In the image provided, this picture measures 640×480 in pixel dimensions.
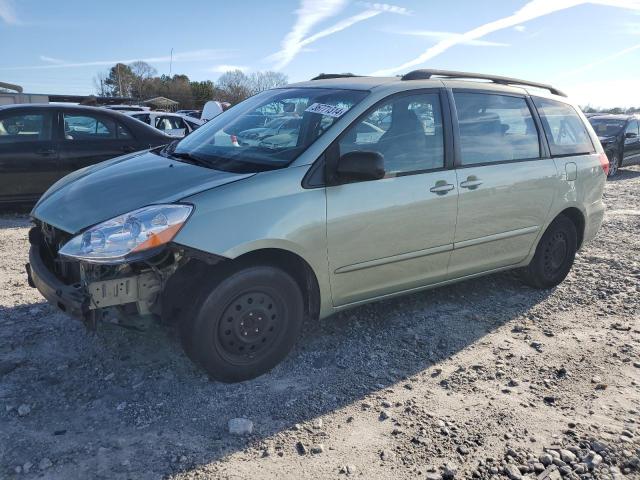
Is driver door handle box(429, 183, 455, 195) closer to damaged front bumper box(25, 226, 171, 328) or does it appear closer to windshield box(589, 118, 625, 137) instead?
damaged front bumper box(25, 226, 171, 328)

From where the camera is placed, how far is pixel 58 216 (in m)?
3.22

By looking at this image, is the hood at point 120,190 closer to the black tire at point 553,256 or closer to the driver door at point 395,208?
the driver door at point 395,208

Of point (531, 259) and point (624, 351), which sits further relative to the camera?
point (531, 259)

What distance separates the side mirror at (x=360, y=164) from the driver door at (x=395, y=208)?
0.35 feet

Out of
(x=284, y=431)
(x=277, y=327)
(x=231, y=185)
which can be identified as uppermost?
(x=231, y=185)

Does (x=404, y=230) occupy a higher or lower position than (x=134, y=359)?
higher

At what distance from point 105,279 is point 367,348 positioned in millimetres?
1797

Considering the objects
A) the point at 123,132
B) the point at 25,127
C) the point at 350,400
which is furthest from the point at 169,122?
the point at 350,400

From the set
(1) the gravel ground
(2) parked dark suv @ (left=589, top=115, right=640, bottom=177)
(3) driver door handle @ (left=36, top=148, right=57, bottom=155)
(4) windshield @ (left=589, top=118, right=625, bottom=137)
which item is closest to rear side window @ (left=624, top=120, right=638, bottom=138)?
(2) parked dark suv @ (left=589, top=115, right=640, bottom=177)

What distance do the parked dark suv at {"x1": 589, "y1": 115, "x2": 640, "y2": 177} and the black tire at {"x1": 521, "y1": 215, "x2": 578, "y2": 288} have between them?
10.5m

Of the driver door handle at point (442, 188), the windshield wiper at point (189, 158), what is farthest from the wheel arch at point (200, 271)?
the driver door handle at point (442, 188)

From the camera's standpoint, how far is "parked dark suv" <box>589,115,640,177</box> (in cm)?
1426

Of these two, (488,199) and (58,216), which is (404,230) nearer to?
(488,199)

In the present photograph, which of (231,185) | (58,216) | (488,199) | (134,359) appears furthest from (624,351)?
(58,216)
